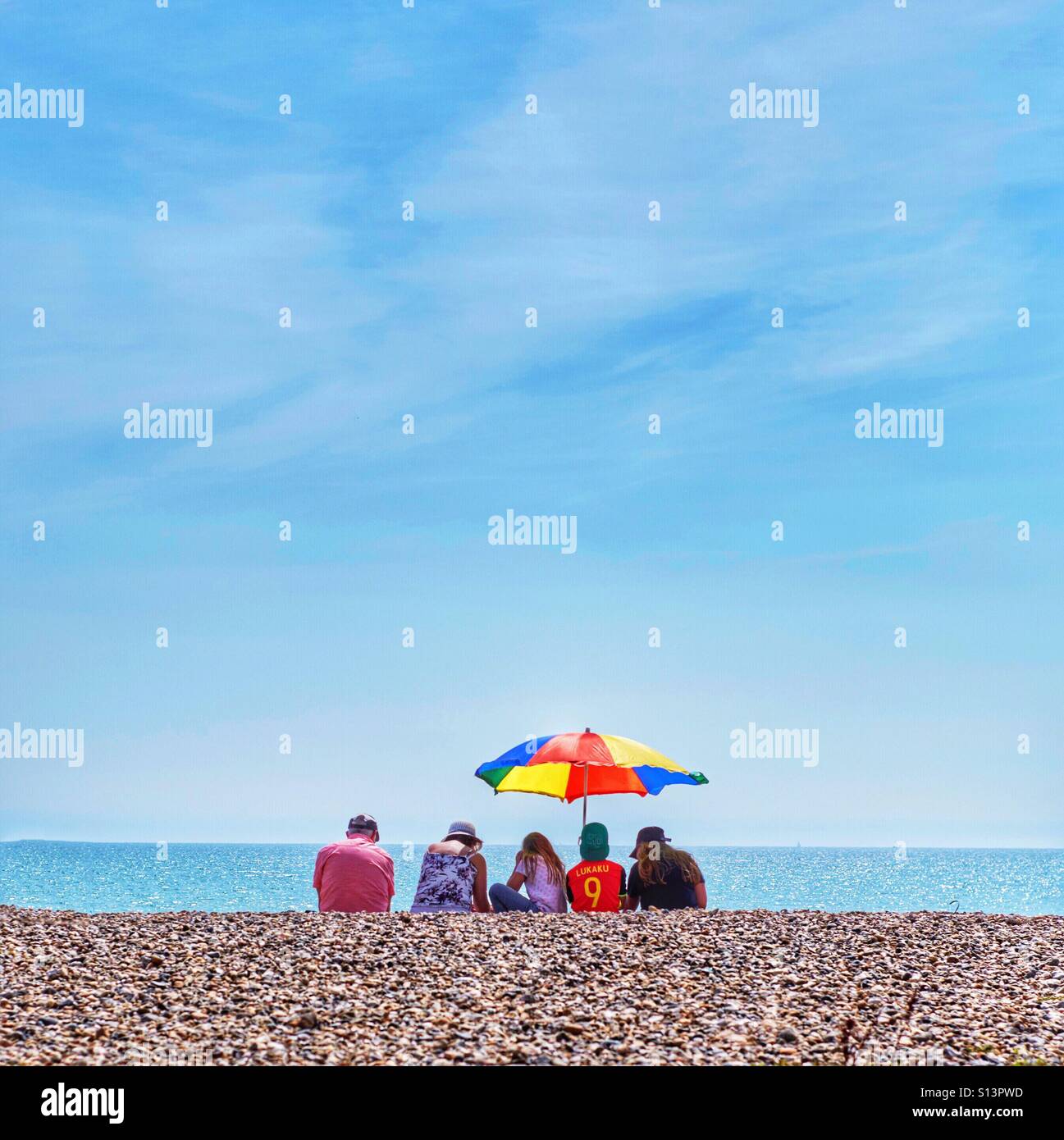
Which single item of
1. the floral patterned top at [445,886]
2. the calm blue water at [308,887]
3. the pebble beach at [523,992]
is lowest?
the calm blue water at [308,887]

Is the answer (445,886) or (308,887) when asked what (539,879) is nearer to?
(445,886)

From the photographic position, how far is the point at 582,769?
15.2 m

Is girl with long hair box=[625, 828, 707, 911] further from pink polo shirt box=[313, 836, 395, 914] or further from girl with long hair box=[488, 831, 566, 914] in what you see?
pink polo shirt box=[313, 836, 395, 914]

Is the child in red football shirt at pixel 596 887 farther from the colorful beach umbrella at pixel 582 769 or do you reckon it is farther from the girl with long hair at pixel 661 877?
the colorful beach umbrella at pixel 582 769

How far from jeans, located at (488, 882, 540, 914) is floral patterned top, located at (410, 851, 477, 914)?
297 mm

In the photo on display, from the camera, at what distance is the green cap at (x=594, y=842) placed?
13336mm

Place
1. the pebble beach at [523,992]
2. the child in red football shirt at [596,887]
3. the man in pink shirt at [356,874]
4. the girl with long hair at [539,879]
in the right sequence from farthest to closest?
the child in red football shirt at [596,887] < the girl with long hair at [539,879] < the man in pink shirt at [356,874] < the pebble beach at [523,992]

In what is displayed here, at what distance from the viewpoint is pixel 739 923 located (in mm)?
11367

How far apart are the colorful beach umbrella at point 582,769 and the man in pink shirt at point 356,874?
2.42m

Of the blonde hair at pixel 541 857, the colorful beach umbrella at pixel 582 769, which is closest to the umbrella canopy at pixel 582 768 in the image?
the colorful beach umbrella at pixel 582 769

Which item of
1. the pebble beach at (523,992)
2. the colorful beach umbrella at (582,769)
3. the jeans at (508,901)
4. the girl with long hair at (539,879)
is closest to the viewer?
the pebble beach at (523,992)
